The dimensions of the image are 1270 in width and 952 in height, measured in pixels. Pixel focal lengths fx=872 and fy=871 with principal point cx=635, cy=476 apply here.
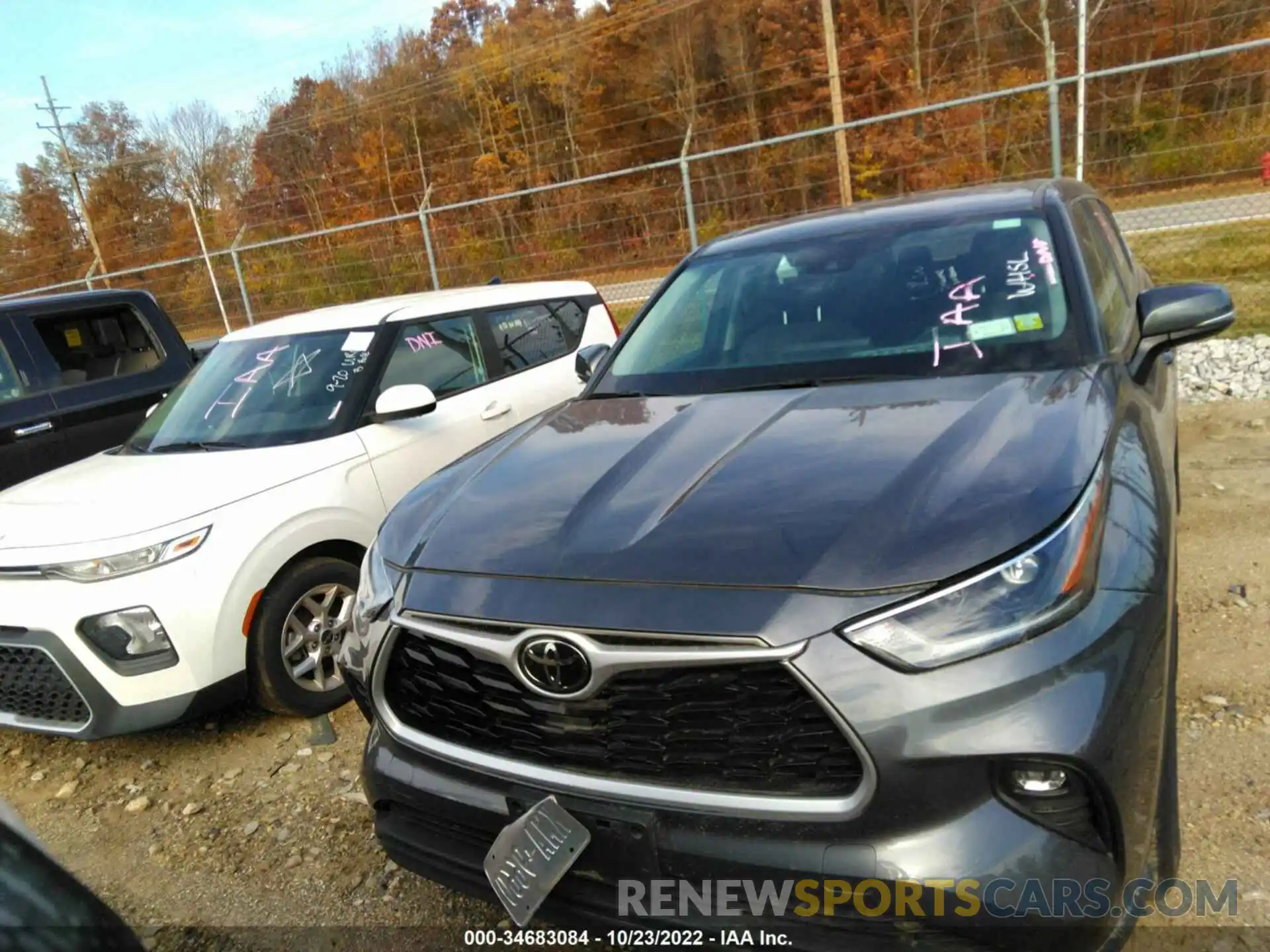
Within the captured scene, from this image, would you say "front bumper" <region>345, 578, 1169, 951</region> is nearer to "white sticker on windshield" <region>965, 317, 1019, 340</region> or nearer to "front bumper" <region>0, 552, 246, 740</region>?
"white sticker on windshield" <region>965, 317, 1019, 340</region>

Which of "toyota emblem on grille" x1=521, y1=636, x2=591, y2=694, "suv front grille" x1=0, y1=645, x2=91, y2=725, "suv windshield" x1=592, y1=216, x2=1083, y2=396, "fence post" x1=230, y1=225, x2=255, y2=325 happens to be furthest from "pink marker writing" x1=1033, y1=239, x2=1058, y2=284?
"fence post" x1=230, y1=225, x2=255, y2=325

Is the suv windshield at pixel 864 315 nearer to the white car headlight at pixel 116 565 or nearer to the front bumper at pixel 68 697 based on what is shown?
the white car headlight at pixel 116 565

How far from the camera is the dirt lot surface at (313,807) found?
7.64 feet

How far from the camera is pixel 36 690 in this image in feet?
10.5

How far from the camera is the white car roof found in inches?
171

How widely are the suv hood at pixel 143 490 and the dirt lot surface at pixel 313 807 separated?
99 centimetres

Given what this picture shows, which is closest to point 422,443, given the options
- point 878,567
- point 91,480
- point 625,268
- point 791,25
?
point 91,480

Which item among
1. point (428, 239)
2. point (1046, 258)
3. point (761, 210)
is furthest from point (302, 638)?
point (761, 210)

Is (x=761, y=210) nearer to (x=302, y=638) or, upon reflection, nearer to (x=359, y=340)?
(x=359, y=340)

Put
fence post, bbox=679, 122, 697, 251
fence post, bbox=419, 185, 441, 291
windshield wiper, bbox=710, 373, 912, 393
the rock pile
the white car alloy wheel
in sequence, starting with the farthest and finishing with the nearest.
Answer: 1. fence post, bbox=419, 185, 441, 291
2. fence post, bbox=679, 122, 697, 251
3. the rock pile
4. the white car alloy wheel
5. windshield wiper, bbox=710, 373, 912, 393

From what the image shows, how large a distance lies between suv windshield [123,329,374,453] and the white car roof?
72 millimetres

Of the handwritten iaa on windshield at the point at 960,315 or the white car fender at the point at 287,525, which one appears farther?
the white car fender at the point at 287,525

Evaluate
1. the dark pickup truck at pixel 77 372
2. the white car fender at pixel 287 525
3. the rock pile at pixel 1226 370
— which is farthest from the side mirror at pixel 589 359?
the rock pile at pixel 1226 370

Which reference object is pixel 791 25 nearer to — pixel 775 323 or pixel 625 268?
pixel 625 268
